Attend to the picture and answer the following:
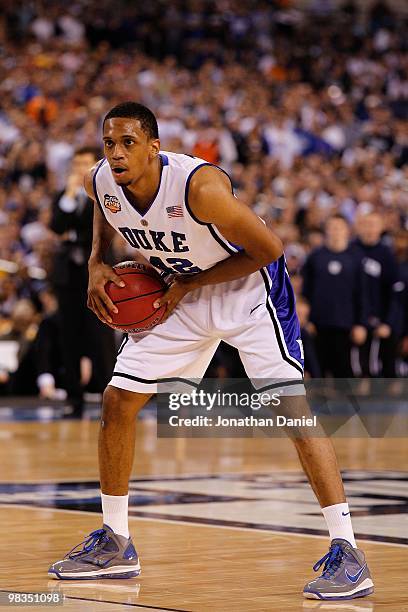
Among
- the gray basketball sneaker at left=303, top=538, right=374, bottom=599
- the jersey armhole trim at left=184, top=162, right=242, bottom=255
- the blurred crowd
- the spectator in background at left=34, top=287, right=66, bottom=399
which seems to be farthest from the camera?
the blurred crowd

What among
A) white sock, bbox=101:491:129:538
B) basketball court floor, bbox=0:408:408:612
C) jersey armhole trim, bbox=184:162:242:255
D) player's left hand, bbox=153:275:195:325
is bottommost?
basketball court floor, bbox=0:408:408:612

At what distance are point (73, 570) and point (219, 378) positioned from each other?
8.83 metres

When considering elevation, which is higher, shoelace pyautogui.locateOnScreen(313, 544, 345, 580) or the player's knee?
the player's knee

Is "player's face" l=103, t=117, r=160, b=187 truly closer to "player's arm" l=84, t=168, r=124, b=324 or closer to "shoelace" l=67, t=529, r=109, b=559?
"player's arm" l=84, t=168, r=124, b=324

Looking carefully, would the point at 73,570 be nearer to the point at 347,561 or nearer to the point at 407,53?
the point at 347,561

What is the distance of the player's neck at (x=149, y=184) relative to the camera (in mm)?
4801

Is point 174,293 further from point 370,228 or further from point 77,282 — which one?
point 370,228

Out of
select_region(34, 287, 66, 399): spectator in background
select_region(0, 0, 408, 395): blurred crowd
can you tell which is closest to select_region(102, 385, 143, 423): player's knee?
select_region(0, 0, 408, 395): blurred crowd

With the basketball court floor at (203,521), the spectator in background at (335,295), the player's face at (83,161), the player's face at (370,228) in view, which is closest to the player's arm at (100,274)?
the basketball court floor at (203,521)

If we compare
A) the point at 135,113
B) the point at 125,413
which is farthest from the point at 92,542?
the point at 135,113

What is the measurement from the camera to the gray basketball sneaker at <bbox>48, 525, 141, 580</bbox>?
187 inches

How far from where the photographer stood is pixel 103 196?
500 centimetres

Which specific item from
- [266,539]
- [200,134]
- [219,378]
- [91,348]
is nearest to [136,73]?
[200,134]

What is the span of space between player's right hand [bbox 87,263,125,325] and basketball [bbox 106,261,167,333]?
2cm
